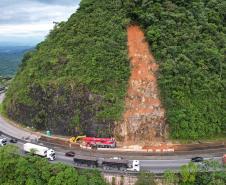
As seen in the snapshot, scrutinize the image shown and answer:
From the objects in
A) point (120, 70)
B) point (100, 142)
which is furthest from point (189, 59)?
point (100, 142)

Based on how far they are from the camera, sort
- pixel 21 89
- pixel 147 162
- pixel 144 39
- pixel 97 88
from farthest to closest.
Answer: pixel 21 89
pixel 144 39
pixel 97 88
pixel 147 162

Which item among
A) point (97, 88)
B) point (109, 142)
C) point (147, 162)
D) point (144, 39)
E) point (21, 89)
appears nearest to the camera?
point (147, 162)

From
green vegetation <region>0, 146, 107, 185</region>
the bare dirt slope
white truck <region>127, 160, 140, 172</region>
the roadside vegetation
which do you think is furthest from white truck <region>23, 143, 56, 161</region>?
the roadside vegetation

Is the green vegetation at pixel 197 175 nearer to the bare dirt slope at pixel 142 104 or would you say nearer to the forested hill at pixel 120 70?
the forested hill at pixel 120 70

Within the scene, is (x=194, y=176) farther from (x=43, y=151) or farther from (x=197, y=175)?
(x=43, y=151)

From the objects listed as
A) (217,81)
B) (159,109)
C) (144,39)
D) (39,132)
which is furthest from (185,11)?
(39,132)

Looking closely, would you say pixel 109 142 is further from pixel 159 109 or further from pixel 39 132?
pixel 39 132
